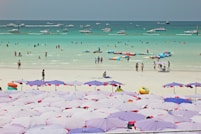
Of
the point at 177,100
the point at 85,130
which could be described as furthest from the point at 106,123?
the point at 177,100

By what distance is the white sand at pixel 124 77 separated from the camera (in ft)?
82.5

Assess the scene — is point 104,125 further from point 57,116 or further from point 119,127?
point 57,116

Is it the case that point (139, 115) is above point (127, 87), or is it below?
above

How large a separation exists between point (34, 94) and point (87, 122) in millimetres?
6035

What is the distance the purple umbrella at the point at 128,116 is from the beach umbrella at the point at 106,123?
2.57ft

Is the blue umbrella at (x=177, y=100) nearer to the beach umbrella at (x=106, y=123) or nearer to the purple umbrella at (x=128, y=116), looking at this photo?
the purple umbrella at (x=128, y=116)

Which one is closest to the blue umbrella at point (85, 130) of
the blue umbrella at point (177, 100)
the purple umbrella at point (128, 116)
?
the purple umbrella at point (128, 116)

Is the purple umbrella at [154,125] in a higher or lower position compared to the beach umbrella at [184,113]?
higher

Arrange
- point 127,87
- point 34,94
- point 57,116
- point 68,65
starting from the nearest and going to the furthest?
point 57,116
point 34,94
point 127,87
point 68,65

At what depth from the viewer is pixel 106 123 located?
487 inches

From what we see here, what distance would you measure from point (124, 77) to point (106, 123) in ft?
58.6

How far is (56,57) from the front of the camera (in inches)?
1843

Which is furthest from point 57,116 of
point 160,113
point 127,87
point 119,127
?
point 127,87

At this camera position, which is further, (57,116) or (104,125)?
(57,116)
